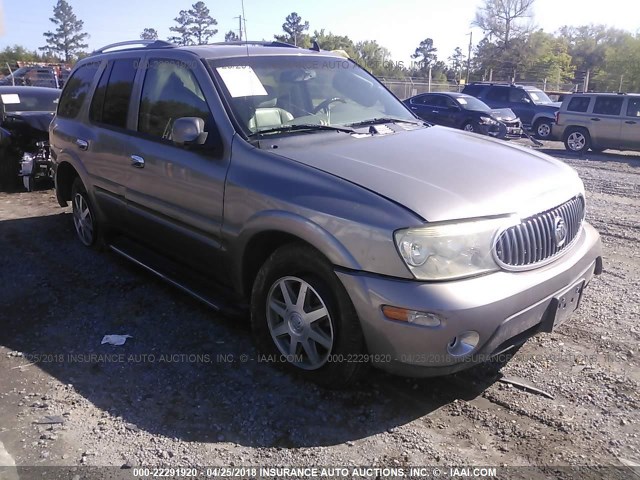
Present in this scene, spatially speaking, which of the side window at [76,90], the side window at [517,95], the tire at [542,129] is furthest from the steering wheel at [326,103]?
the side window at [517,95]

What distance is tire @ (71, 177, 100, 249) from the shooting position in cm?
553

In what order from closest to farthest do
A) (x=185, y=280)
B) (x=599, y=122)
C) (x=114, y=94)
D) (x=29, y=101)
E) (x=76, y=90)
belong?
(x=185, y=280) → (x=114, y=94) → (x=76, y=90) → (x=29, y=101) → (x=599, y=122)

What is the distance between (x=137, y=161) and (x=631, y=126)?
13.8 m

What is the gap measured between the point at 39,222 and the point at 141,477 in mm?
5377

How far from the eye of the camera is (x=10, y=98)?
9.16 meters

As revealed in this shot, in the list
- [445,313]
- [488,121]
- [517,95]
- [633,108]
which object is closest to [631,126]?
[633,108]

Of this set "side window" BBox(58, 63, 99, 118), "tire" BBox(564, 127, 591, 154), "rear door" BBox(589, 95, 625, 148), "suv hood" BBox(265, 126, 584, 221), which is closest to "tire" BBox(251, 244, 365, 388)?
A: "suv hood" BBox(265, 126, 584, 221)

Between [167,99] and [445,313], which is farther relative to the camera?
[167,99]

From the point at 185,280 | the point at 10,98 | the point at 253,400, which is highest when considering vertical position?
the point at 10,98

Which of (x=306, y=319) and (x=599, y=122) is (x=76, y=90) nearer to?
(x=306, y=319)

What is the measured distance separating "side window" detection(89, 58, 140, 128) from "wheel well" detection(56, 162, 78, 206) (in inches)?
37.0

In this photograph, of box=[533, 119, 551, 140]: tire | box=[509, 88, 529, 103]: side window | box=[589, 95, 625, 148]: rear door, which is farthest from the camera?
box=[509, 88, 529, 103]: side window

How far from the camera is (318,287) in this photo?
120 inches

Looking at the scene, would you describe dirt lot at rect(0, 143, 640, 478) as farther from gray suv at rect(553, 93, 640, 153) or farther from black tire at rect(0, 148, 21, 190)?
gray suv at rect(553, 93, 640, 153)
